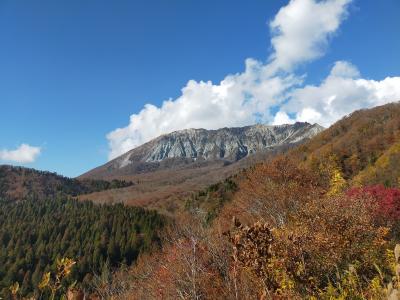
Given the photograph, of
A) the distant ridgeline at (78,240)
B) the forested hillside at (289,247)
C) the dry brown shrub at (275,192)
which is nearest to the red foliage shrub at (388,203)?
the forested hillside at (289,247)

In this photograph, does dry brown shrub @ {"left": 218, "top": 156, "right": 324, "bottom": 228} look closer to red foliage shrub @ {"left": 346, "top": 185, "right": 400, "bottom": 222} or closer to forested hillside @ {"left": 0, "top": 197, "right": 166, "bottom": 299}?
red foliage shrub @ {"left": 346, "top": 185, "right": 400, "bottom": 222}

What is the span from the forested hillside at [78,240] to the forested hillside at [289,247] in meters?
72.2

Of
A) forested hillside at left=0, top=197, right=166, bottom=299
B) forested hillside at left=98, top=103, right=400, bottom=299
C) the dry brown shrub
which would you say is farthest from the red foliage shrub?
forested hillside at left=0, top=197, right=166, bottom=299

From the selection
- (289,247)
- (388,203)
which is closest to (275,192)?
(388,203)

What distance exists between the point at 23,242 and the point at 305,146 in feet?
375

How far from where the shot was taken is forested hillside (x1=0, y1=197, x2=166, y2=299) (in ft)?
390

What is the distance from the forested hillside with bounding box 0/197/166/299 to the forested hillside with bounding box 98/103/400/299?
72.2m

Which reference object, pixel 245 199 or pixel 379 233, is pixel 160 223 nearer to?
pixel 245 199

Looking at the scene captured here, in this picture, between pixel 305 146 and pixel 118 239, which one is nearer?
pixel 118 239

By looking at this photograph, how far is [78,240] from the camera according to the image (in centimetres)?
13712

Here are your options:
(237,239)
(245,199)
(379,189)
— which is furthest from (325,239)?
(245,199)

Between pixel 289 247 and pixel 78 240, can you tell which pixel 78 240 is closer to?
pixel 78 240

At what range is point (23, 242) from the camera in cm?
14412

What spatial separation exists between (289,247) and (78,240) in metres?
141
